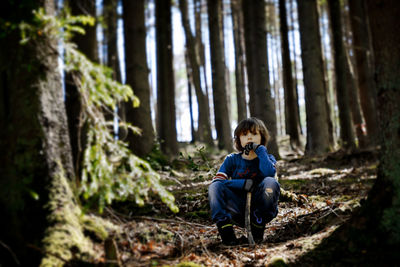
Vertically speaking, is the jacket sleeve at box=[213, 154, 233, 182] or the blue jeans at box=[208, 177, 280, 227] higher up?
the jacket sleeve at box=[213, 154, 233, 182]

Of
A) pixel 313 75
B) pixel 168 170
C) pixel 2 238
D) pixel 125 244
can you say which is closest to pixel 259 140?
pixel 125 244

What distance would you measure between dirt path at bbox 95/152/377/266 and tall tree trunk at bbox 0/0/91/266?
44cm

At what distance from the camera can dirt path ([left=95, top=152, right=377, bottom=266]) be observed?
279 cm

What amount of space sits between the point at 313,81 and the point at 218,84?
4.40 metres

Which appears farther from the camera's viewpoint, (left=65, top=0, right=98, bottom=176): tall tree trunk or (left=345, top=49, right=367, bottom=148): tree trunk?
(left=345, top=49, right=367, bottom=148): tree trunk

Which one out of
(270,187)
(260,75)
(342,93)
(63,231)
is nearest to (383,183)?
(270,187)

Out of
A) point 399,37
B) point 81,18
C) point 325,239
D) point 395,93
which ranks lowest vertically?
point 325,239

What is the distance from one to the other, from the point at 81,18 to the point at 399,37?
2.51 metres

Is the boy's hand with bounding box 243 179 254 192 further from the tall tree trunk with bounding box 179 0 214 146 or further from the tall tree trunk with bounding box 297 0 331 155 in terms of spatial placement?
the tall tree trunk with bounding box 179 0 214 146

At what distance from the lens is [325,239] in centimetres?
304

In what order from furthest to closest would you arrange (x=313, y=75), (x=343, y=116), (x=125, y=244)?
(x=343, y=116) → (x=313, y=75) → (x=125, y=244)

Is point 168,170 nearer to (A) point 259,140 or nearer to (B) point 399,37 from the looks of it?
(A) point 259,140

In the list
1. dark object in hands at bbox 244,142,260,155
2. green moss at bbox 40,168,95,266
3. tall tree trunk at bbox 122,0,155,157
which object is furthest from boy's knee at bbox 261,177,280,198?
tall tree trunk at bbox 122,0,155,157

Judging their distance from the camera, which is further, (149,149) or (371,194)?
(149,149)
